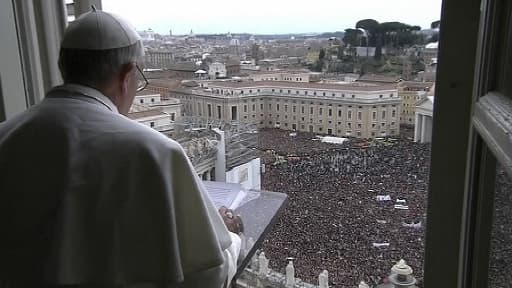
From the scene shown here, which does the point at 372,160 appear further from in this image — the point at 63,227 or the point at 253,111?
the point at 63,227

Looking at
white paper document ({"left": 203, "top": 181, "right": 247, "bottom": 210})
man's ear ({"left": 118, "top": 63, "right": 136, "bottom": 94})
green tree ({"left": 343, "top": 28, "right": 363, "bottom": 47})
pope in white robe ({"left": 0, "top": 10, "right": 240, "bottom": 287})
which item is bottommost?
white paper document ({"left": 203, "top": 181, "right": 247, "bottom": 210})

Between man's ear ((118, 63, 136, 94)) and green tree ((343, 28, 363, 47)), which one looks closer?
man's ear ((118, 63, 136, 94))

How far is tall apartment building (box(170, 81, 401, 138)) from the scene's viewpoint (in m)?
1.11

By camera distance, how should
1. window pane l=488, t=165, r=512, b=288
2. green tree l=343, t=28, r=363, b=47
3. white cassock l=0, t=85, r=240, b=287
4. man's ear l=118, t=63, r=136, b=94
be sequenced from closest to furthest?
window pane l=488, t=165, r=512, b=288 → white cassock l=0, t=85, r=240, b=287 → man's ear l=118, t=63, r=136, b=94 → green tree l=343, t=28, r=363, b=47

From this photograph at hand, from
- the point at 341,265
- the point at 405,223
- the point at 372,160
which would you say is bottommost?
the point at 341,265

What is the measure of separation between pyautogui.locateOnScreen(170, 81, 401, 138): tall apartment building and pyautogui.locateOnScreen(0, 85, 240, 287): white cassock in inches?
19.8

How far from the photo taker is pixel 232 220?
1080 mm

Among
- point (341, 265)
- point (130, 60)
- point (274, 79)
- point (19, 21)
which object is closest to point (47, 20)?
point (19, 21)

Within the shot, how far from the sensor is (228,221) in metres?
1.07

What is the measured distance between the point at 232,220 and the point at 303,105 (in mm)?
373

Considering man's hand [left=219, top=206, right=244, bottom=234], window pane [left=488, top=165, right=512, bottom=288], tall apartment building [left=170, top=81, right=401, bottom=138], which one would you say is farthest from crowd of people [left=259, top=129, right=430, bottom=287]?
window pane [left=488, top=165, right=512, bottom=288]

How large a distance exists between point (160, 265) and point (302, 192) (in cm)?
54

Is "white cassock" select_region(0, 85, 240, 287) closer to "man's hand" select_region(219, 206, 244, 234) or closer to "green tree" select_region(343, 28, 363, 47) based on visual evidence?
A: "man's hand" select_region(219, 206, 244, 234)

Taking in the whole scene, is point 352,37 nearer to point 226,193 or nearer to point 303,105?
point 303,105
